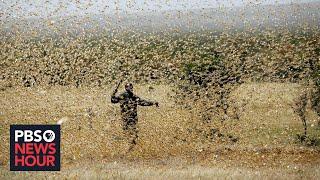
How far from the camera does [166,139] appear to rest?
15.5m

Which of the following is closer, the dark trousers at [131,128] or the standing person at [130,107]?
the standing person at [130,107]

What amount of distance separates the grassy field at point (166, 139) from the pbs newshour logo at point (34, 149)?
1.27 feet

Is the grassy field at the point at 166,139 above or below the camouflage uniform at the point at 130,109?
below

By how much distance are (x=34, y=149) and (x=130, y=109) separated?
3466mm

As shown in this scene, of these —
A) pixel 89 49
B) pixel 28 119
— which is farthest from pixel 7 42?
pixel 28 119

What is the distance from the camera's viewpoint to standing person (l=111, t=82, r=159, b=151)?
1383 centimetres

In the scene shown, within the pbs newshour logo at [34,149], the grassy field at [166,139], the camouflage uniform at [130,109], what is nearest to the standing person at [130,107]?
the camouflage uniform at [130,109]

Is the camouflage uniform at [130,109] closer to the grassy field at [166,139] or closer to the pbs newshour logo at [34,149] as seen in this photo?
the grassy field at [166,139]

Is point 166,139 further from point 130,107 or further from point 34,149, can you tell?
point 34,149

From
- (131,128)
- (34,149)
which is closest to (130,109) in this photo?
(131,128)

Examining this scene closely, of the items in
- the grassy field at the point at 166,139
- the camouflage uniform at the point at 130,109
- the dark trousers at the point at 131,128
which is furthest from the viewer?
the dark trousers at the point at 131,128

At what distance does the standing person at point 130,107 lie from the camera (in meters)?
13.8

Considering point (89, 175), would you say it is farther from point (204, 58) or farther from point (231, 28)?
point (231, 28)

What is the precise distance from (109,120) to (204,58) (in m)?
4.30
